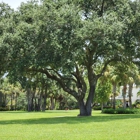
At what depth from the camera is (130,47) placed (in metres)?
27.2

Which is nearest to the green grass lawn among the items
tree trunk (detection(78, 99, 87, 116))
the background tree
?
the background tree

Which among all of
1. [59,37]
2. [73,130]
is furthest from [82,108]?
[73,130]

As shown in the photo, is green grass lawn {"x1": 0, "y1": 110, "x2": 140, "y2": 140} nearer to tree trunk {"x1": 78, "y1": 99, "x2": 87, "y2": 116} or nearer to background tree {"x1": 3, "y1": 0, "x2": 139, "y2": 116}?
background tree {"x1": 3, "y1": 0, "x2": 139, "y2": 116}

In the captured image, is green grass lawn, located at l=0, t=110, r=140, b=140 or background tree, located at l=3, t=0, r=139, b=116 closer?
green grass lawn, located at l=0, t=110, r=140, b=140

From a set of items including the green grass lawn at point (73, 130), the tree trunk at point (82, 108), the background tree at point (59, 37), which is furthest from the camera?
the tree trunk at point (82, 108)

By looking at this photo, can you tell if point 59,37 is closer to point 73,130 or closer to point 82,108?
point 73,130

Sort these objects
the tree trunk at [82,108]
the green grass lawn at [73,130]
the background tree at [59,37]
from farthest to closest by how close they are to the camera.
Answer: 1. the tree trunk at [82,108]
2. the background tree at [59,37]
3. the green grass lawn at [73,130]

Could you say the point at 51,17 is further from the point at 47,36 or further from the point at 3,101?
the point at 3,101

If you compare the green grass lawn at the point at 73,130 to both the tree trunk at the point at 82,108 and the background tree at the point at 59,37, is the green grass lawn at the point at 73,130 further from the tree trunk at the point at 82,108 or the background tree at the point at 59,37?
the tree trunk at the point at 82,108

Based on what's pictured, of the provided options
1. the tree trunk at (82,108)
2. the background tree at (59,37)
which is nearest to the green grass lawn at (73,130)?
the background tree at (59,37)

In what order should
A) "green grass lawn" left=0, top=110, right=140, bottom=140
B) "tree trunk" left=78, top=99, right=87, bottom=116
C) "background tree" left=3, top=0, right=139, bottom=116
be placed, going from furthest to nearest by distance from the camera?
"tree trunk" left=78, top=99, right=87, bottom=116 → "background tree" left=3, top=0, right=139, bottom=116 → "green grass lawn" left=0, top=110, right=140, bottom=140

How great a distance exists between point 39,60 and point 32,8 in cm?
636

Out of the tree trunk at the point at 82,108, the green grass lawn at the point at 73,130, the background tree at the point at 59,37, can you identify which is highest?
the background tree at the point at 59,37

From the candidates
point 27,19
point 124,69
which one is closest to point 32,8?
point 27,19
